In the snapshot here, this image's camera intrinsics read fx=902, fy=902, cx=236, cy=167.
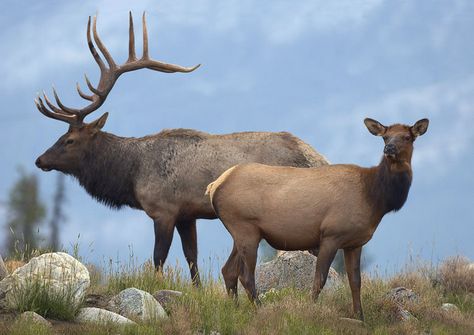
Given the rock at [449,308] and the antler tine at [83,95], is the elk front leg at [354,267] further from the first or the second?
the antler tine at [83,95]

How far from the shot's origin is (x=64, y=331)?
9.92 metres

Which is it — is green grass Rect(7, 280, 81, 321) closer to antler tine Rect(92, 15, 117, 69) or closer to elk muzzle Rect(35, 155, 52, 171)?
elk muzzle Rect(35, 155, 52, 171)

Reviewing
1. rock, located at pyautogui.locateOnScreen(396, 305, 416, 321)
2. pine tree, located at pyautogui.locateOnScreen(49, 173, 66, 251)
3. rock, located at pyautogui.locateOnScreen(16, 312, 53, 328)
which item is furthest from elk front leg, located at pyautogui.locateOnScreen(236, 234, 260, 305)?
pine tree, located at pyautogui.locateOnScreen(49, 173, 66, 251)

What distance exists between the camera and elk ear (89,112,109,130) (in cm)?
1559

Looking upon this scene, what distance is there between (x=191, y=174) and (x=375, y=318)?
13.8 feet

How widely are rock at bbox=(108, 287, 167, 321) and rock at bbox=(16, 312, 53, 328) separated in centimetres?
100

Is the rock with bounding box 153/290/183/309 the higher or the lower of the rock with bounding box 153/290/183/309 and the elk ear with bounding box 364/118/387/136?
the lower

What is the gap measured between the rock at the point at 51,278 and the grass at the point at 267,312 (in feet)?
0.74

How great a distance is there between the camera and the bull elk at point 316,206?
10.9 meters

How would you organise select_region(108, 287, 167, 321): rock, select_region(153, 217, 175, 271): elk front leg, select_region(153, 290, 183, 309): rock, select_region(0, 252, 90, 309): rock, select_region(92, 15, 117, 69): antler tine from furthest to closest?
select_region(92, 15, 117, 69): antler tine
select_region(153, 217, 175, 271): elk front leg
select_region(153, 290, 183, 309): rock
select_region(0, 252, 90, 309): rock
select_region(108, 287, 167, 321): rock

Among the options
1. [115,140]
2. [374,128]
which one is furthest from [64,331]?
[115,140]

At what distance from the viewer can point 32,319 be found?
10.0 metres

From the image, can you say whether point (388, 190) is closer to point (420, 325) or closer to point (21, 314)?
point (420, 325)

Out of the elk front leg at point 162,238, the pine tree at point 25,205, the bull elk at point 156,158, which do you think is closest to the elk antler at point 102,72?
the bull elk at point 156,158
